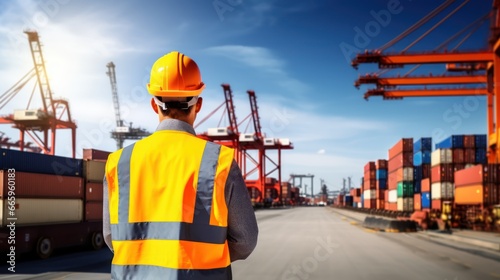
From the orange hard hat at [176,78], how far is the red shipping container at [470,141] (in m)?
41.4

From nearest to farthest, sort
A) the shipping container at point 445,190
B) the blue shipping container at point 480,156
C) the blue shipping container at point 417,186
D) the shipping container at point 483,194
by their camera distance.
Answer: the shipping container at point 483,194, the shipping container at point 445,190, the blue shipping container at point 480,156, the blue shipping container at point 417,186

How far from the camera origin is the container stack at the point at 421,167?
145 ft

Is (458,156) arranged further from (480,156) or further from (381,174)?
(381,174)

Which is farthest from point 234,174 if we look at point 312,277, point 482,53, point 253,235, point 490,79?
point 490,79

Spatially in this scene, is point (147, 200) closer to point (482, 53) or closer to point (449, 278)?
point (449, 278)

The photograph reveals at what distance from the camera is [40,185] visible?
1661 cm

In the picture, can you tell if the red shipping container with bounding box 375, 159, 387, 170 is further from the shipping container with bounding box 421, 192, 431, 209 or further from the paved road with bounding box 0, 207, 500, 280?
the paved road with bounding box 0, 207, 500, 280

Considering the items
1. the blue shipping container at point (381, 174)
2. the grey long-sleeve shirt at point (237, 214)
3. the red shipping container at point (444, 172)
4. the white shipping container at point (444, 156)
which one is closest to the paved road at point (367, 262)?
the grey long-sleeve shirt at point (237, 214)

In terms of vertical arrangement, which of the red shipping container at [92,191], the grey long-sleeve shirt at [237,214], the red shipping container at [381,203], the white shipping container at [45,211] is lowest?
the red shipping container at [381,203]

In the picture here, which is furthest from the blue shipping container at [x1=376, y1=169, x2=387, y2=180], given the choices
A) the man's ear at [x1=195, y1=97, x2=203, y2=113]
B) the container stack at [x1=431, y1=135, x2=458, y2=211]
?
the man's ear at [x1=195, y1=97, x2=203, y2=113]

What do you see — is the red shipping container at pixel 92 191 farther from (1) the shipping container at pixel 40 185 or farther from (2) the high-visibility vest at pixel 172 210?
(2) the high-visibility vest at pixel 172 210

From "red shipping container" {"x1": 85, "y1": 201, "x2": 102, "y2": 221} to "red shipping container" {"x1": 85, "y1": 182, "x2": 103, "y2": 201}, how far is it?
0.20 m

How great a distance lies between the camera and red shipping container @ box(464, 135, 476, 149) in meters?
39.8

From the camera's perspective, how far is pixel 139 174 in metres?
2.14
